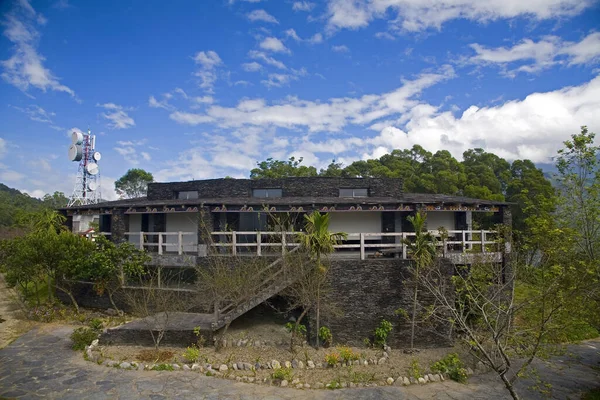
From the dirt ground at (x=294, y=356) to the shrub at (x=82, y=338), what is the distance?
0.59 m

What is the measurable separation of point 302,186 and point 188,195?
7.39 metres

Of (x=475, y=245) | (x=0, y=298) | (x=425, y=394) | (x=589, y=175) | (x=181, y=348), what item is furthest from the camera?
(x=0, y=298)

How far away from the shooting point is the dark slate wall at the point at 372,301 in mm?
13516

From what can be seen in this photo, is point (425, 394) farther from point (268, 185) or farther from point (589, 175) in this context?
point (268, 185)

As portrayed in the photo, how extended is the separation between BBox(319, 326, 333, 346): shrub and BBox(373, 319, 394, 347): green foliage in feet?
5.54

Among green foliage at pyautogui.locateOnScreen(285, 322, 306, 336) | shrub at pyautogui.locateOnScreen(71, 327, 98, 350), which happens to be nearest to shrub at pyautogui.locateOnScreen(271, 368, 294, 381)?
green foliage at pyautogui.locateOnScreen(285, 322, 306, 336)

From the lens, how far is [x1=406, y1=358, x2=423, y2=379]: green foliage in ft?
36.8

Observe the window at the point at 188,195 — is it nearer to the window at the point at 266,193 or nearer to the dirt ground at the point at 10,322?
the window at the point at 266,193

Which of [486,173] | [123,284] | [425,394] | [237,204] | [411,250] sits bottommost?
[425,394]

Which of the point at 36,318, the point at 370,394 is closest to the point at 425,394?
the point at 370,394

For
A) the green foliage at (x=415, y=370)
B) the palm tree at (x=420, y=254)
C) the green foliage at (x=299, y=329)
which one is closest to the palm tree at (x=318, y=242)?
the green foliage at (x=299, y=329)

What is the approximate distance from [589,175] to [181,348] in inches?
549

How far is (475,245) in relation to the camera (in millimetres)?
15984

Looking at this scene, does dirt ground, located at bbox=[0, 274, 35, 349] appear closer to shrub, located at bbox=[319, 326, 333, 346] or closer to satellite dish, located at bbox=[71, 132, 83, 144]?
shrub, located at bbox=[319, 326, 333, 346]
